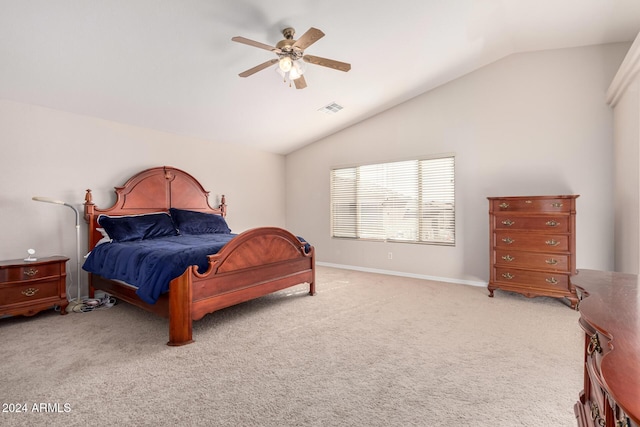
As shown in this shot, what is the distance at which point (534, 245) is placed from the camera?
3719mm

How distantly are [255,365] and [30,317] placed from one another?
2.70m

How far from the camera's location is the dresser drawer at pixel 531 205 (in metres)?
3.59

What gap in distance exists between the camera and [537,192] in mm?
4172

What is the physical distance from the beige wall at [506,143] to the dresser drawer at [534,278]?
59 centimetres

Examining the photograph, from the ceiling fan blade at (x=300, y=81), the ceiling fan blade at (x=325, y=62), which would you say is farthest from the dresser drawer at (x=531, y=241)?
the ceiling fan blade at (x=300, y=81)

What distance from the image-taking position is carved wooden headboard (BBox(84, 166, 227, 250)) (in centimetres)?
393

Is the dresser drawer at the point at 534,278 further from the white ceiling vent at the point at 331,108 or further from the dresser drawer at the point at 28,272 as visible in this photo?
the dresser drawer at the point at 28,272

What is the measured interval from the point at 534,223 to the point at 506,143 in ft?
4.09

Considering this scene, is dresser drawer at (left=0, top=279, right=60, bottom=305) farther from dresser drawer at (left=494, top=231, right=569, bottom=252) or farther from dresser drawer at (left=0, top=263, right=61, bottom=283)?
dresser drawer at (left=494, top=231, right=569, bottom=252)

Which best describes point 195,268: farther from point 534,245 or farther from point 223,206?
point 534,245

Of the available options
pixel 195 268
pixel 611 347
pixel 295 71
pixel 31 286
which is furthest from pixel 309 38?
pixel 31 286

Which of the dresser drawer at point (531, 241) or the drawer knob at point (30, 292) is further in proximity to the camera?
the dresser drawer at point (531, 241)

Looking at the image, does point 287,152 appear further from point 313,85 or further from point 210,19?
point 210,19

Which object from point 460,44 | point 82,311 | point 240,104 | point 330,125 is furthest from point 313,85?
point 82,311
